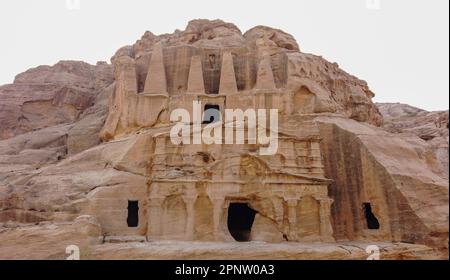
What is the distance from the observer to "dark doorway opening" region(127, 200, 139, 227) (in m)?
25.5

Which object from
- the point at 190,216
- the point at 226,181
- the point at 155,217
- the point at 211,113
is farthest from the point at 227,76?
the point at 155,217

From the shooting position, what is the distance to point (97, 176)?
25.8 meters

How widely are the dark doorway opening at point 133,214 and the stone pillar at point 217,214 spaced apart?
185 inches

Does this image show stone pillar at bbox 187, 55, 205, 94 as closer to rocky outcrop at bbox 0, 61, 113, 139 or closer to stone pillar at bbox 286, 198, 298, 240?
stone pillar at bbox 286, 198, 298, 240

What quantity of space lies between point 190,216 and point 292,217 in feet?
18.0

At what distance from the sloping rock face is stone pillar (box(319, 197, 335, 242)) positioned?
57 millimetres

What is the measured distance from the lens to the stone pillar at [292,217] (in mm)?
23625

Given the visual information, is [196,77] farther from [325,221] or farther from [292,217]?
[325,221]

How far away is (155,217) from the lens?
78.0 ft

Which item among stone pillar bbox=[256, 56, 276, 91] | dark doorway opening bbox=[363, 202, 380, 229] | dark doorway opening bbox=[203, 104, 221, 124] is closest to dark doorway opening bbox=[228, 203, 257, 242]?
A: dark doorway opening bbox=[203, 104, 221, 124]

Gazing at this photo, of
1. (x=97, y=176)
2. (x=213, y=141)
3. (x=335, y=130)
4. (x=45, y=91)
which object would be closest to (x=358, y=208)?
(x=335, y=130)

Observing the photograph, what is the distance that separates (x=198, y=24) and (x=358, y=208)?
24083mm

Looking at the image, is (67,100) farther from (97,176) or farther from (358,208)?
(358,208)

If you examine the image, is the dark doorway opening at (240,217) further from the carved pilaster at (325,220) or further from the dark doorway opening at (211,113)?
the dark doorway opening at (211,113)
